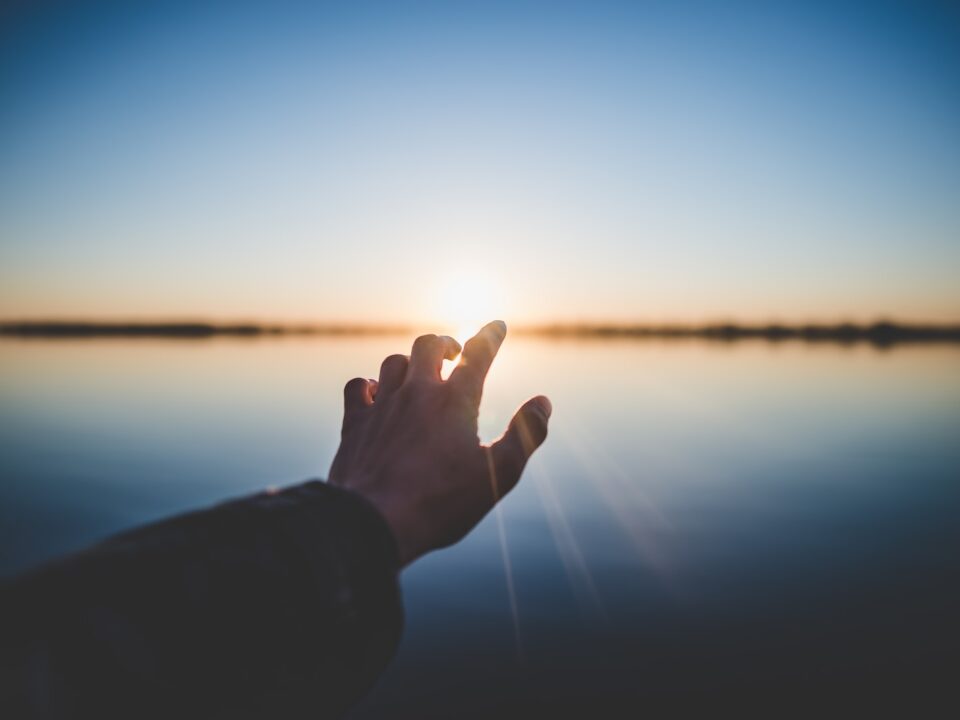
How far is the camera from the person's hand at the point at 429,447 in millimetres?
1205

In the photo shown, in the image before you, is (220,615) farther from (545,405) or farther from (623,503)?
(623,503)

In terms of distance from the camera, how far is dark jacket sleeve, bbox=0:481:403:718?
1.78 feet

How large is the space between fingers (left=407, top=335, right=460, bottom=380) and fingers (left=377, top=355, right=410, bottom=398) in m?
0.05

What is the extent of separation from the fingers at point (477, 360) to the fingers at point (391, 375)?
8.0 inches

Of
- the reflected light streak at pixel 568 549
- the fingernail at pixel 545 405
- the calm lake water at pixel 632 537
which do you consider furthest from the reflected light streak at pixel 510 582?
the fingernail at pixel 545 405

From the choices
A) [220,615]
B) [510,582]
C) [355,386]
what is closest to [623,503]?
[510,582]

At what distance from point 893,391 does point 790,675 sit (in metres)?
26.6

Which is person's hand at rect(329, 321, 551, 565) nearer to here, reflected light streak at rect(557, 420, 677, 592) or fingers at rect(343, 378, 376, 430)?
fingers at rect(343, 378, 376, 430)

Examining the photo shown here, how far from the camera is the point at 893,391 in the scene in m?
24.7

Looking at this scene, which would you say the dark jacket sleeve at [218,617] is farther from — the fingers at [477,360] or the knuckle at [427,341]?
the knuckle at [427,341]

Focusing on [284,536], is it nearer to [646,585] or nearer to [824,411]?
[646,585]

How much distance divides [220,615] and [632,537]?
7.25 m

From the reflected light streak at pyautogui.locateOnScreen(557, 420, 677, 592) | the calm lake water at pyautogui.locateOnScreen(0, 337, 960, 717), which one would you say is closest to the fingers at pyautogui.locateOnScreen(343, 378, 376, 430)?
the calm lake water at pyautogui.locateOnScreen(0, 337, 960, 717)

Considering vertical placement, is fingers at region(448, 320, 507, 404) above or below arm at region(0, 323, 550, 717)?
above
